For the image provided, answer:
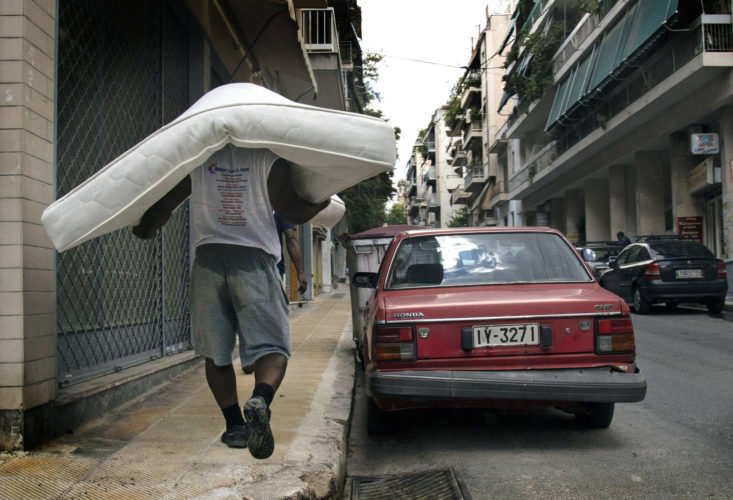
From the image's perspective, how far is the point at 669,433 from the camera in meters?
4.66

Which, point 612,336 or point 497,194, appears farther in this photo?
point 497,194

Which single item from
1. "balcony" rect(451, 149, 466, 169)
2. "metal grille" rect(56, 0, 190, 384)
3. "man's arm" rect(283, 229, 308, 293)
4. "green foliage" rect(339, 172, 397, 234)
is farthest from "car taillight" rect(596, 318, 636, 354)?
"balcony" rect(451, 149, 466, 169)

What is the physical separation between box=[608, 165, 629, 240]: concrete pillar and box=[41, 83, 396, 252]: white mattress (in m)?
25.6

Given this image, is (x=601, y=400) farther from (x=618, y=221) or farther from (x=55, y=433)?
(x=618, y=221)

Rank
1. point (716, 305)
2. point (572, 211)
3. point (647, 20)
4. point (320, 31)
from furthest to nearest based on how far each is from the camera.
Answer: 1. point (572, 211)
2. point (647, 20)
3. point (320, 31)
4. point (716, 305)

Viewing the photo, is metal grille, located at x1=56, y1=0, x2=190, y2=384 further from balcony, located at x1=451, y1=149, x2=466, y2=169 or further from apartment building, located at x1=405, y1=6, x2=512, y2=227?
balcony, located at x1=451, y1=149, x2=466, y2=169

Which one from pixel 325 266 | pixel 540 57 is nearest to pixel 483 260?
pixel 325 266

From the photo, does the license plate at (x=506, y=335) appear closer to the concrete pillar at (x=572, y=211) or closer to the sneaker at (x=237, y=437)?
the sneaker at (x=237, y=437)

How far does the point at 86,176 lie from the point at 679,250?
11.7 meters

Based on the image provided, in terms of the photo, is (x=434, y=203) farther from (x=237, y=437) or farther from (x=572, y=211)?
(x=237, y=437)

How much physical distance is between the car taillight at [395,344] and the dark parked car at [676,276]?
1018cm

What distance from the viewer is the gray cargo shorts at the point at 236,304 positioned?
334 centimetres

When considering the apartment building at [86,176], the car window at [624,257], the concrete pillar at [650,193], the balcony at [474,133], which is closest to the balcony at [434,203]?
the balcony at [474,133]

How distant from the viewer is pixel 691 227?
20203mm
